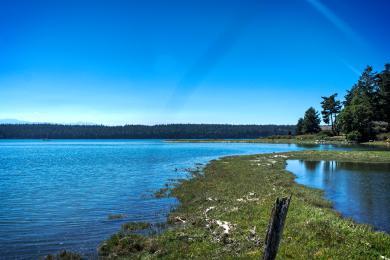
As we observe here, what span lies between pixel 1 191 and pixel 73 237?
2018 centimetres

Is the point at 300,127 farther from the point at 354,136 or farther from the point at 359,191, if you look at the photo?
the point at 359,191

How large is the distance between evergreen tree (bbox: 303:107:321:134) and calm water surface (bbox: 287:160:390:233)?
13576 centimetres

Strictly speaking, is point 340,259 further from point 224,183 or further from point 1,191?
point 1,191

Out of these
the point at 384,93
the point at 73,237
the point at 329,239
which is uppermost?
the point at 384,93

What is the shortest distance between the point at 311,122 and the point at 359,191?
508 feet

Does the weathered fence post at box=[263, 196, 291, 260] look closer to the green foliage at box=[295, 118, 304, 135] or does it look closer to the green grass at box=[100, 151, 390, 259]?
the green grass at box=[100, 151, 390, 259]

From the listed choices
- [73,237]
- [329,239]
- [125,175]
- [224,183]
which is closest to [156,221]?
[73,237]

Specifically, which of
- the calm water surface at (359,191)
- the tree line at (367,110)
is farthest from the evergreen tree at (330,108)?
the calm water surface at (359,191)

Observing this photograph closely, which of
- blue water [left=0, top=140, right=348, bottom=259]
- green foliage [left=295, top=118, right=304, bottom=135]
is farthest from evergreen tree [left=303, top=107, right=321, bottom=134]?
blue water [left=0, top=140, right=348, bottom=259]

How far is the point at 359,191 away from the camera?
101 ft

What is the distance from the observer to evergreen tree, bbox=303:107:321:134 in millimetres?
176750

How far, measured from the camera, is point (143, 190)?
3259cm

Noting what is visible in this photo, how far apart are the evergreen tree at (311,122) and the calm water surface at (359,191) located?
445ft

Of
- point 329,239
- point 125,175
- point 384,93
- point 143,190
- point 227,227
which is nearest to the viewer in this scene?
point 329,239
